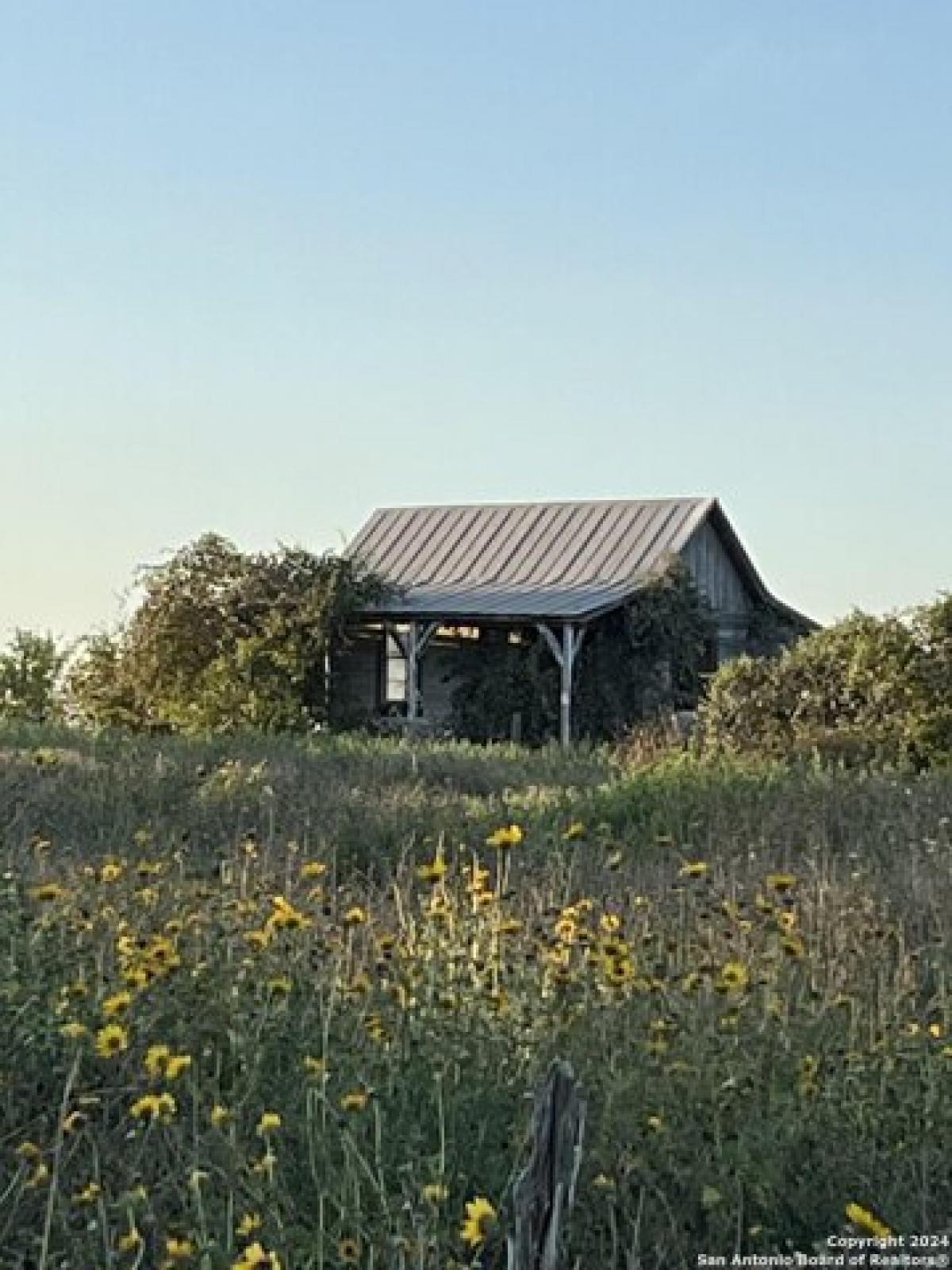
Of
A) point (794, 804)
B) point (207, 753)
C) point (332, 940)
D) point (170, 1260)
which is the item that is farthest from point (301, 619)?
point (170, 1260)

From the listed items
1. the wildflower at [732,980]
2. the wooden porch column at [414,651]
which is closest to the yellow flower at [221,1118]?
the wildflower at [732,980]

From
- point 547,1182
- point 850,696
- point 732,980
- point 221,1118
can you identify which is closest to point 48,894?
point 221,1118

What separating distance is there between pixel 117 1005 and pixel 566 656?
21.3m

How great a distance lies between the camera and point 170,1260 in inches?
95.7

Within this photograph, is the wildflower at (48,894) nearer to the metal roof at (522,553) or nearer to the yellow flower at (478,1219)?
the yellow flower at (478,1219)

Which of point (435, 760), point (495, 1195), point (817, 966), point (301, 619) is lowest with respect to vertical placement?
point (495, 1195)

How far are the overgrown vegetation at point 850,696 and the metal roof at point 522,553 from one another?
6631 mm

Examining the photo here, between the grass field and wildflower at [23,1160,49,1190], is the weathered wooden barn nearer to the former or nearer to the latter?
the grass field

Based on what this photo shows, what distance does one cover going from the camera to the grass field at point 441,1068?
2.90 m

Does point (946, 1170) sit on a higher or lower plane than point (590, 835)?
lower

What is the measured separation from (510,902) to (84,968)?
5.63ft

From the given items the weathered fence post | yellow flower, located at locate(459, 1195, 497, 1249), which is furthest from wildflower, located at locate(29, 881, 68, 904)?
the weathered fence post

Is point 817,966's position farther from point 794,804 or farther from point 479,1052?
point 794,804

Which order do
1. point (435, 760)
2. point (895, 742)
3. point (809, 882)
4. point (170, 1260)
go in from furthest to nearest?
point (895, 742)
point (435, 760)
point (809, 882)
point (170, 1260)
